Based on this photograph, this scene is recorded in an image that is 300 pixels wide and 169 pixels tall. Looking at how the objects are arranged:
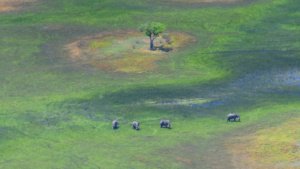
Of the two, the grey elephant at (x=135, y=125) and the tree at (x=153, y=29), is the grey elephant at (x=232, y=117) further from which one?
the tree at (x=153, y=29)

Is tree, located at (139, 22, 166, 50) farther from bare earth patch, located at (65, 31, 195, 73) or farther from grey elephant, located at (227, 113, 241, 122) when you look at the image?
grey elephant, located at (227, 113, 241, 122)

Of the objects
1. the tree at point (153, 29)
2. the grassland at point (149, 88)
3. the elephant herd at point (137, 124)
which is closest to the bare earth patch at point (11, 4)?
the grassland at point (149, 88)

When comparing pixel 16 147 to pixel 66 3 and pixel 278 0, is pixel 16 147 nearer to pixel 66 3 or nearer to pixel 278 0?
pixel 66 3

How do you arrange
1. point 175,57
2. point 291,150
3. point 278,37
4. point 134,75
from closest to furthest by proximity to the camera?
1. point 291,150
2. point 134,75
3. point 175,57
4. point 278,37

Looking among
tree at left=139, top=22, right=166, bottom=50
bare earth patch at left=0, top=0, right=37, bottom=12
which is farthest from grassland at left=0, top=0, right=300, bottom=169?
tree at left=139, top=22, right=166, bottom=50

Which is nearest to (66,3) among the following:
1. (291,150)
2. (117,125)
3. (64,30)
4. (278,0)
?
(64,30)

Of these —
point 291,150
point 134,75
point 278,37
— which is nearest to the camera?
point 291,150

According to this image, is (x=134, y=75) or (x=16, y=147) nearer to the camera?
(x=16, y=147)
